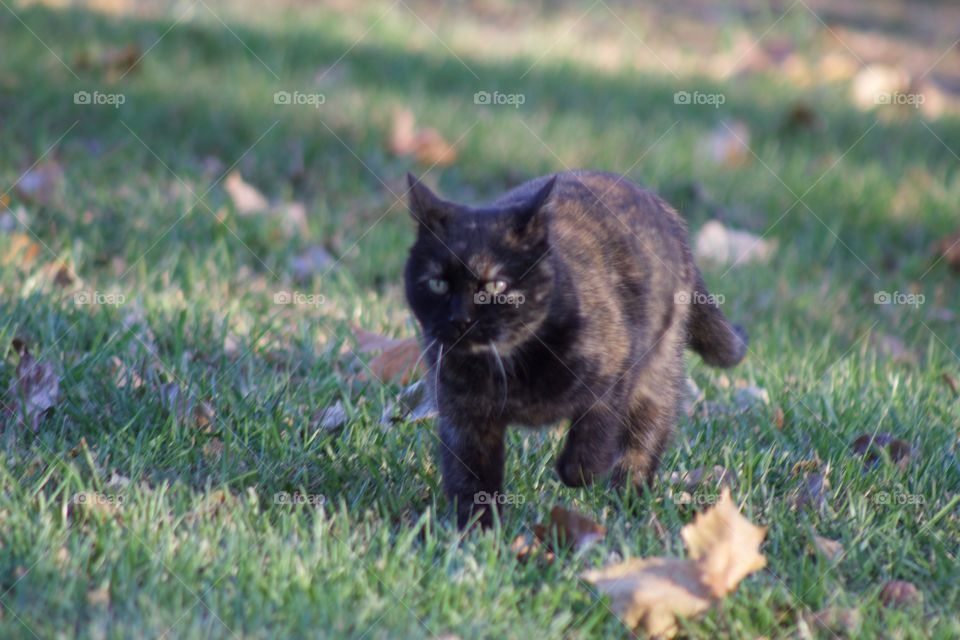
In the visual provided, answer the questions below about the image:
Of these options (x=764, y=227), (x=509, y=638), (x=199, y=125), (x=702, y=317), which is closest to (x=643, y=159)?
(x=764, y=227)

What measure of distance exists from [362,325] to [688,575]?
6.30ft

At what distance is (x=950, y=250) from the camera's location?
17.6 ft

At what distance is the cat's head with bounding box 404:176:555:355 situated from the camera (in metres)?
2.72

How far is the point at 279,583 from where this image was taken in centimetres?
234

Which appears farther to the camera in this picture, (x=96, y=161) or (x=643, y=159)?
(x=643, y=159)

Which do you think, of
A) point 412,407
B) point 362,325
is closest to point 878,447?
point 412,407

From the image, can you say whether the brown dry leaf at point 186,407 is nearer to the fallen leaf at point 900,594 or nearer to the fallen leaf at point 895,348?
the fallen leaf at point 900,594

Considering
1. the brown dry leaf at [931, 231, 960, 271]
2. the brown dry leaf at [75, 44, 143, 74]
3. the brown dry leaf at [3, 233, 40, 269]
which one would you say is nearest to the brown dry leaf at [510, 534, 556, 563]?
the brown dry leaf at [3, 233, 40, 269]

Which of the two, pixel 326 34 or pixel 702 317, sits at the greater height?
pixel 326 34

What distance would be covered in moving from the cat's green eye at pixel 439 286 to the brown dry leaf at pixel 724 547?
0.81 m

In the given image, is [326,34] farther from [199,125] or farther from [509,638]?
[509,638]

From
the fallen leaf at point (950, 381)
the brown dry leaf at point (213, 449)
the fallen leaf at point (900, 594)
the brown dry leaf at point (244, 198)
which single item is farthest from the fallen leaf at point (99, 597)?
the brown dry leaf at point (244, 198)

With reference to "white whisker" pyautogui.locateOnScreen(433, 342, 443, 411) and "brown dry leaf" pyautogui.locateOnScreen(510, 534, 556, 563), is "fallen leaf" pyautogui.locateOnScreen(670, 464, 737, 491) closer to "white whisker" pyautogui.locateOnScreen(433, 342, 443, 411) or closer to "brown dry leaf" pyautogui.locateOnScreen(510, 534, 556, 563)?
"brown dry leaf" pyautogui.locateOnScreen(510, 534, 556, 563)

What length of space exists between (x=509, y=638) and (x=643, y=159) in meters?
4.09
